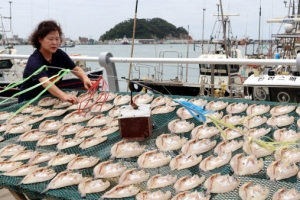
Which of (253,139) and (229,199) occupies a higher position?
(253,139)

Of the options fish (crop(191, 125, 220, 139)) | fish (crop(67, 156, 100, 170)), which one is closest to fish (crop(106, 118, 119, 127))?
fish (crop(67, 156, 100, 170))

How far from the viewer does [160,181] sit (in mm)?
2248

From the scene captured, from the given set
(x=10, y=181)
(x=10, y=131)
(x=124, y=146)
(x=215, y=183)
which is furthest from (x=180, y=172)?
(x=10, y=131)

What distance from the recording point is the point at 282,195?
6.49ft

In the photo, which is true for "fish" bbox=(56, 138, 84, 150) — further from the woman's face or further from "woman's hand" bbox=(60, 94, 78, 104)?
the woman's face

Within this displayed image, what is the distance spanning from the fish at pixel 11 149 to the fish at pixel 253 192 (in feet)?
5.76

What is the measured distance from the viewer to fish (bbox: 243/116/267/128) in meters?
2.80

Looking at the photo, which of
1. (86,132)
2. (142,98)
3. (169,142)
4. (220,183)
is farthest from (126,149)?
(142,98)

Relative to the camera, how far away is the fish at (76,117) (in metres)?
3.32

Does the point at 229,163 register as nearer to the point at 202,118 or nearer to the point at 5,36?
the point at 202,118

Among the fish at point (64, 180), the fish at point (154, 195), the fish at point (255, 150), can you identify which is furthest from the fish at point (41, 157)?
the fish at point (255, 150)

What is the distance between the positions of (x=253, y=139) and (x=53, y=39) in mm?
2376

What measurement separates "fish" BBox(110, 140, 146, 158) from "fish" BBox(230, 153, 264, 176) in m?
0.68

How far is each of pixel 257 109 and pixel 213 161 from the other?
33.4 inches
